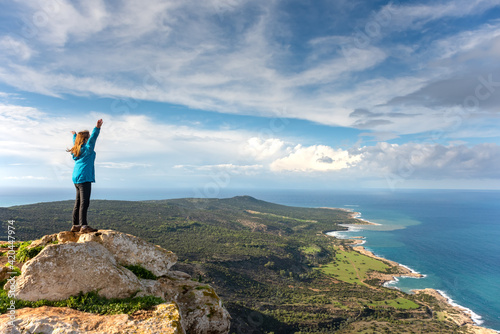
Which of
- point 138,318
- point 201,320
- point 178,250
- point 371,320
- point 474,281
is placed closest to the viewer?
point 138,318

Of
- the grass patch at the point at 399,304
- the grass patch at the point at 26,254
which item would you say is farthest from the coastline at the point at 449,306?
the grass patch at the point at 26,254

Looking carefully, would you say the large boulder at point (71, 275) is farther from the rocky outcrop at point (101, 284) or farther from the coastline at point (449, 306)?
the coastline at point (449, 306)

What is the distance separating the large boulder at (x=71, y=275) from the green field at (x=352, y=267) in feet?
317

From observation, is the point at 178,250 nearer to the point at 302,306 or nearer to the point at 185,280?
the point at 302,306

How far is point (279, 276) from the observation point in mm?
89312

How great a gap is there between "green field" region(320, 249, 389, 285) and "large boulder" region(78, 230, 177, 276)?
93315mm

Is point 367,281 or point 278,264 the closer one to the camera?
point 367,281

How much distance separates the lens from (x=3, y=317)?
7.51m

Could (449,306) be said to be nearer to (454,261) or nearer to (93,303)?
(454,261)

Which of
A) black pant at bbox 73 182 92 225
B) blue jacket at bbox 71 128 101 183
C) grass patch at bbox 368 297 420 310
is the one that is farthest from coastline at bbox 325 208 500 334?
blue jacket at bbox 71 128 101 183

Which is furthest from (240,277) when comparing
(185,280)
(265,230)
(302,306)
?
(265,230)

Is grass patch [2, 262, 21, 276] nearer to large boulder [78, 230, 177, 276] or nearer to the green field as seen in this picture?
large boulder [78, 230, 177, 276]

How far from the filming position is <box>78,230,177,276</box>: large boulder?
11812mm

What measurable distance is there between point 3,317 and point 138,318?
3943 millimetres
